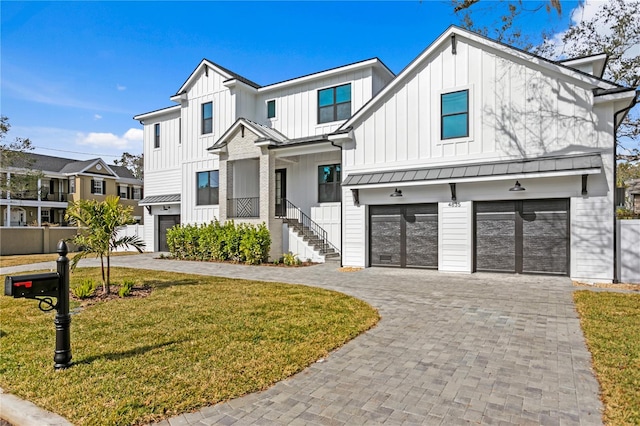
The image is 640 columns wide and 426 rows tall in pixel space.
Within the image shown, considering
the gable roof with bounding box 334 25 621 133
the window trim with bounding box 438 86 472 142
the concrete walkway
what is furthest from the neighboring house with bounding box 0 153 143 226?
the concrete walkway

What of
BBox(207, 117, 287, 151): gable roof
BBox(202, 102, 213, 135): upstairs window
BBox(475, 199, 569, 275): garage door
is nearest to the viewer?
BBox(475, 199, 569, 275): garage door

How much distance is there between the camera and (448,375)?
13.4 feet

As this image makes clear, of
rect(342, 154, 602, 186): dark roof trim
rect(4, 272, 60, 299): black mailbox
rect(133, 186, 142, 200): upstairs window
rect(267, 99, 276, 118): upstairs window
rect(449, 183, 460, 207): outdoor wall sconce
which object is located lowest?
rect(4, 272, 60, 299): black mailbox

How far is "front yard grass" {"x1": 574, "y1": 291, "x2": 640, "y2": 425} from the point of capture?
3.32 metres

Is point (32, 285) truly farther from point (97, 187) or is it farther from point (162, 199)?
point (97, 187)

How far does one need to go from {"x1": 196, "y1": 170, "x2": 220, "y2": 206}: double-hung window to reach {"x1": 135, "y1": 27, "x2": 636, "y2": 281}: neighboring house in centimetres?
182

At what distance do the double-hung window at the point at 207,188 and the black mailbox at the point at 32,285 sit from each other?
15.1 m

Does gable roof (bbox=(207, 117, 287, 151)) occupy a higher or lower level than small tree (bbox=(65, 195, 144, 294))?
higher

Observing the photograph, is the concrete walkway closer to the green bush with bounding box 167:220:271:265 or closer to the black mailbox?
the black mailbox

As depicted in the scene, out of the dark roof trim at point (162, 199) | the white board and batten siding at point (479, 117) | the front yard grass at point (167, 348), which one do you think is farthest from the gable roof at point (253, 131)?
the front yard grass at point (167, 348)

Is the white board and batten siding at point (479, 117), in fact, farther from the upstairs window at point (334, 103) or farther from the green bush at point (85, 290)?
the green bush at point (85, 290)

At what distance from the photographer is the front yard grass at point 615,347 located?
3323mm

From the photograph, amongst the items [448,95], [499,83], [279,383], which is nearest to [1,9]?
[279,383]

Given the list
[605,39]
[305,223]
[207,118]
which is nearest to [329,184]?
[305,223]
